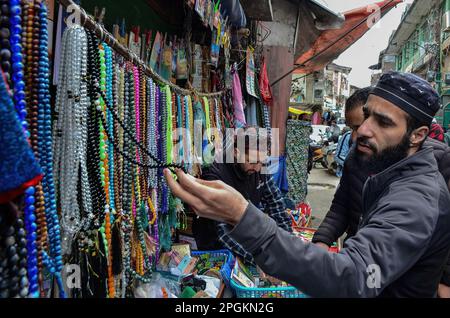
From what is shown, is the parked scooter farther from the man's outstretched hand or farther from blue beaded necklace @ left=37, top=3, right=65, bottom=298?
blue beaded necklace @ left=37, top=3, right=65, bottom=298

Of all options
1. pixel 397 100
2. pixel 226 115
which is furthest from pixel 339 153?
pixel 397 100

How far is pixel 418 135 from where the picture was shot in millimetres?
1354

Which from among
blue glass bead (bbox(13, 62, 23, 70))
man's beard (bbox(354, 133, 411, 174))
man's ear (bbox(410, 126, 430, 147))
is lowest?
man's beard (bbox(354, 133, 411, 174))

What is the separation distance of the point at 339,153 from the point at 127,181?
3930 mm

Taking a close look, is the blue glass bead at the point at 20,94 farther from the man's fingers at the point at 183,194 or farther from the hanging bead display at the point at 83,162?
the man's fingers at the point at 183,194

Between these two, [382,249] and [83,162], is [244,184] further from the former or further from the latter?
[382,249]

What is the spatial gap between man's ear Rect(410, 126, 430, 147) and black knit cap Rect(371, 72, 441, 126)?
0.09ft

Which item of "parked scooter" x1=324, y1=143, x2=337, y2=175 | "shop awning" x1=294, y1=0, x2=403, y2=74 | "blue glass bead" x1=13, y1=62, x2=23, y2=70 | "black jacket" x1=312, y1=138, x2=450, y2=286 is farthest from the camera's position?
"parked scooter" x1=324, y1=143, x2=337, y2=175

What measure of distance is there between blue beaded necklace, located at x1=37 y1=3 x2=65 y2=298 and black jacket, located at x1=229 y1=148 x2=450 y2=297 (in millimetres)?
553

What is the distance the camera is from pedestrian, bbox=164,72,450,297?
950 millimetres

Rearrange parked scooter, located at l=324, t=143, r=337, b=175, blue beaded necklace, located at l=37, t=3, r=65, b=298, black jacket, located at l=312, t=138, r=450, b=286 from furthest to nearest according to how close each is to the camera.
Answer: parked scooter, located at l=324, t=143, r=337, b=175
black jacket, located at l=312, t=138, r=450, b=286
blue beaded necklace, located at l=37, t=3, r=65, b=298

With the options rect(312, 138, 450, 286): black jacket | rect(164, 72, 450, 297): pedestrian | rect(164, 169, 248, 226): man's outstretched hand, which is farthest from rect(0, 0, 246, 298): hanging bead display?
rect(312, 138, 450, 286): black jacket

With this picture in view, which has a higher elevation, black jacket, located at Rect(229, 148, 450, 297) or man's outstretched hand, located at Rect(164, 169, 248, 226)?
man's outstretched hand, located at Rect(164, 169, 248, 226)

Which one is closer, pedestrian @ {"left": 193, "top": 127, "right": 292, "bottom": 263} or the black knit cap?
the black knit cap
